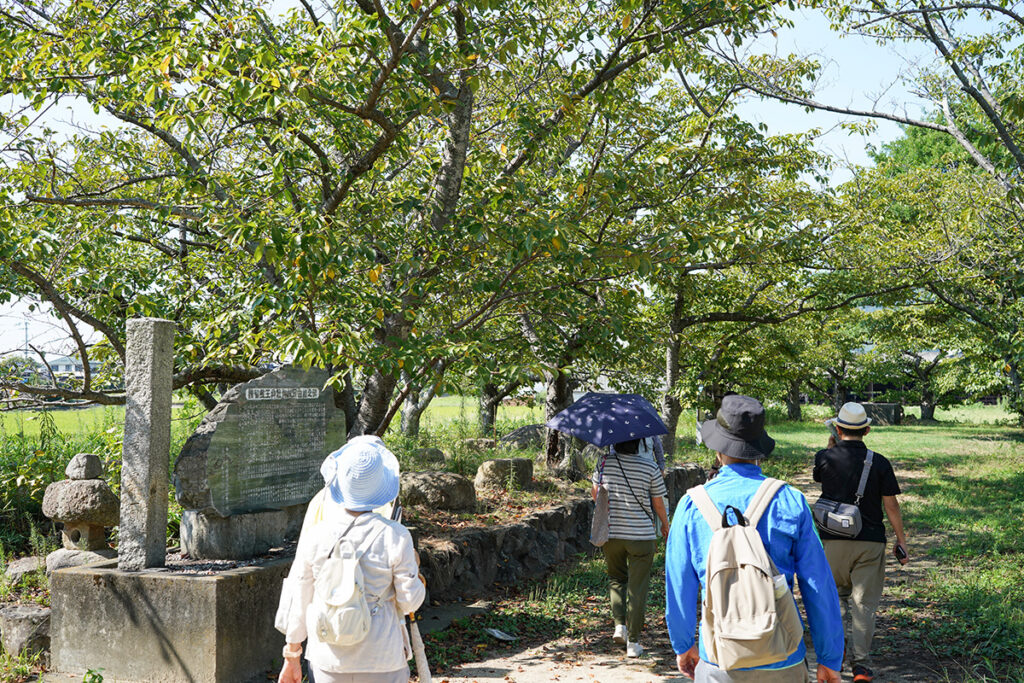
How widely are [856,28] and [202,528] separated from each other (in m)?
9.90

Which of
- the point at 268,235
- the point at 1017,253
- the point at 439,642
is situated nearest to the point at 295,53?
the point at 268,235

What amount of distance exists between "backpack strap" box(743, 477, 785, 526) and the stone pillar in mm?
4826

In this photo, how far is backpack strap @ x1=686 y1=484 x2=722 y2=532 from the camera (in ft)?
11.2

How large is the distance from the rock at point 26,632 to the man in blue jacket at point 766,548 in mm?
5461

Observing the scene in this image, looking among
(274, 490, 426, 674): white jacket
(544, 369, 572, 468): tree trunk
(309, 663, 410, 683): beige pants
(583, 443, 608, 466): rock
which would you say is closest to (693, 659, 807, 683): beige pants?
(274, 490, 426, 674): white jacket

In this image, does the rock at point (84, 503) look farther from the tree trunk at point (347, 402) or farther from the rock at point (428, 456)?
the rock at point (428, 456)

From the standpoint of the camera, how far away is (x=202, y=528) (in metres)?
6.95

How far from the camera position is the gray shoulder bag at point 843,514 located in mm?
5926

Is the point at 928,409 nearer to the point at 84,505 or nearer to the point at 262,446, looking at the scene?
the point at 262,446

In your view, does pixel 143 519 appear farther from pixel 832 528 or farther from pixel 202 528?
pixel 832 528

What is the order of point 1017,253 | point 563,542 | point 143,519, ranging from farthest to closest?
point 1017,253
point 563,542
point 143,519

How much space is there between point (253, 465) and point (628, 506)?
326 cm

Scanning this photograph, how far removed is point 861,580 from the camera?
241 inches

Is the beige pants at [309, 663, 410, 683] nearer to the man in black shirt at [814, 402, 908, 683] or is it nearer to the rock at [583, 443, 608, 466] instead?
the man in black shirt at [814, 402, 908, 683]
